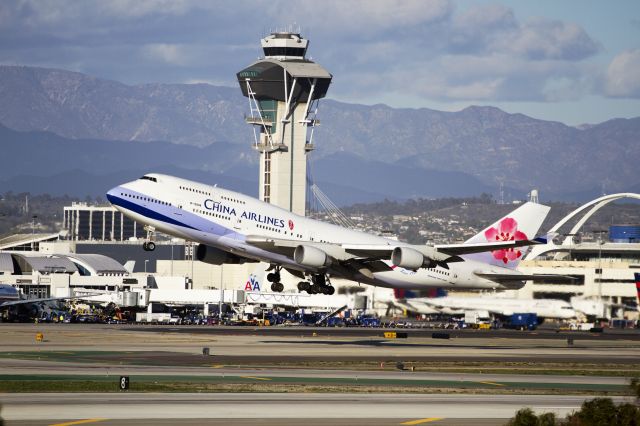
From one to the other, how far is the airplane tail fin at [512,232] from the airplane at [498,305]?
40.8m

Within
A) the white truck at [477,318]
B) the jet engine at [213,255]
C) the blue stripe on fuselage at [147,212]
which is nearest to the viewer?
the blue stripe on fuselage at [147,212]

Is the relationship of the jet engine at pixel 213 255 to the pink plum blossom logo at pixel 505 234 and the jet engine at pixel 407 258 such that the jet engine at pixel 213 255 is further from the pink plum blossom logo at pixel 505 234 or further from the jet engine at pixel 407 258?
the pink plum blossom logo at pixel 505 234

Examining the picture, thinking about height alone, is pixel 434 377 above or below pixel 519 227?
below

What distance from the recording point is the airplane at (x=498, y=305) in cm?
13638

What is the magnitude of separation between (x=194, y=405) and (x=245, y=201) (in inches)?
1476

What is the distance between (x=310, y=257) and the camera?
7838cm

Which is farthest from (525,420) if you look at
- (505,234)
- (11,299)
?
(11,299)

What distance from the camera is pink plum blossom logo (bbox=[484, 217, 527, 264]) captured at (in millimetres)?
94125

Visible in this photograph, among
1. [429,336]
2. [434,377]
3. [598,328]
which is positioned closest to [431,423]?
[434,377]

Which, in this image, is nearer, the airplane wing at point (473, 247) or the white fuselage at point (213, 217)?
the white fuselage at point (213, 217)

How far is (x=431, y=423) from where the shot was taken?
132 feet

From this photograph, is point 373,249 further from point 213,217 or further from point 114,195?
point 114,195

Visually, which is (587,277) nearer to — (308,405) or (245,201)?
(245,201)

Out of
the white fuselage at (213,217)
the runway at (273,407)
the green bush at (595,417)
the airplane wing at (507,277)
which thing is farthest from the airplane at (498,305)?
the green bush at (595,417)
